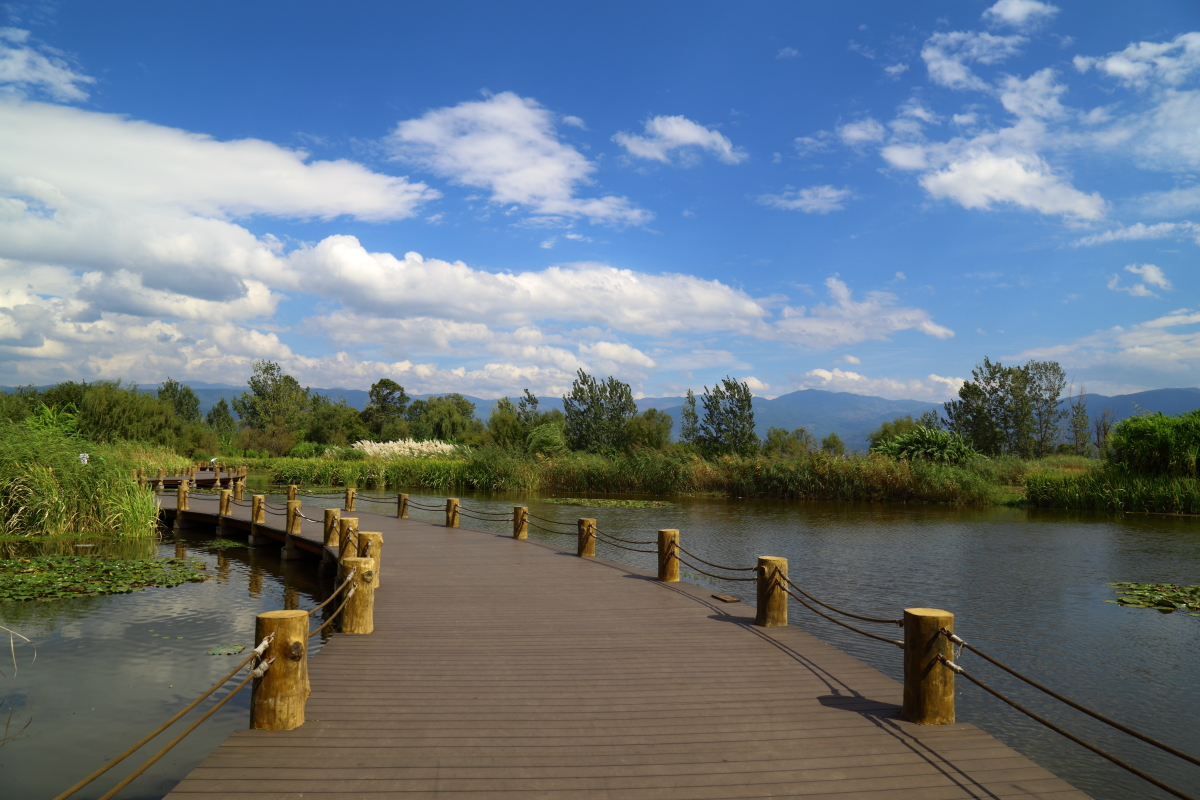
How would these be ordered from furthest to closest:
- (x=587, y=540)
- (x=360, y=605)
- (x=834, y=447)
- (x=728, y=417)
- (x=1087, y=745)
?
(x=728, y=417) → (x=834, y=447) → (x=587, y=540) → (x=360, y=605) → (x=1087, y=745)

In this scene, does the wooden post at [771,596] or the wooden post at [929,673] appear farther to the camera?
the wooden post at [771,596]

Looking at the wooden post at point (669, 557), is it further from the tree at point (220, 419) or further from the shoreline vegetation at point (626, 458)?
the tree at point (220, 419)

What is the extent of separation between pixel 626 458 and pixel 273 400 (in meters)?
51.3

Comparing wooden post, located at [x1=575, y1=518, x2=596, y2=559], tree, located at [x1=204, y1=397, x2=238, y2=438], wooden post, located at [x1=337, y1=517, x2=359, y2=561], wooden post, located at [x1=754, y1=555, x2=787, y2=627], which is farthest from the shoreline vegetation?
tree, located at [x1=204, y1=397, x2=238, y2=438]

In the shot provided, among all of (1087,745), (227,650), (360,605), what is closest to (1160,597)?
(1087,745)

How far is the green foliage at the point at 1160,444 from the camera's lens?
19.7 m

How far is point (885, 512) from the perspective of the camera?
67.7 feet

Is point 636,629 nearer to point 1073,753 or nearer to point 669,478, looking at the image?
point 1073,753

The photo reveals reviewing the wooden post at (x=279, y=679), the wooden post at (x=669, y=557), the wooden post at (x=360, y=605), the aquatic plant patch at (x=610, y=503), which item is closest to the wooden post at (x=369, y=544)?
the wooden post at (x=360, y=605)

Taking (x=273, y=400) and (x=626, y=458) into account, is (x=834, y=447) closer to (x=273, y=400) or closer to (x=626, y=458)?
(x=626, y=458)

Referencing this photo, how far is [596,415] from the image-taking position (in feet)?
156

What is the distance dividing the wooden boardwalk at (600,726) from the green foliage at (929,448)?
21.1m

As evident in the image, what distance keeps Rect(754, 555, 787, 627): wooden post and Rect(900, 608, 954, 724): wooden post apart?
2.28 metres

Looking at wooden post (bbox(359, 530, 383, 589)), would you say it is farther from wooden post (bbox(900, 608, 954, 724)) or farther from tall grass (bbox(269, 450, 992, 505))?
tall grass (bbox(269, 450, 992, 505))
